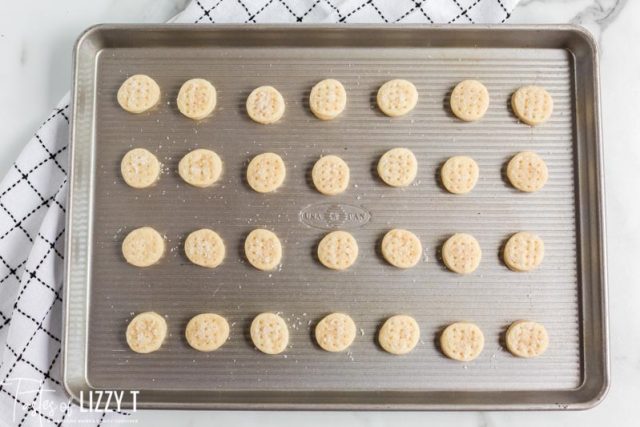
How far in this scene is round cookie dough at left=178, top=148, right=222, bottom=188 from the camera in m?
1.07

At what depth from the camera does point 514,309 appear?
106cm

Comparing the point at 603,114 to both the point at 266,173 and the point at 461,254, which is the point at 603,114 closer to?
the point at 461,254

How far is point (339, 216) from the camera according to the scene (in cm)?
107

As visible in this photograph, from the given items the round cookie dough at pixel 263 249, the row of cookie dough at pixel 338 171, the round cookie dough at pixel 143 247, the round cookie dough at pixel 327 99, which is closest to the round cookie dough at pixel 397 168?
the row of cookie dough at pixel 338 171

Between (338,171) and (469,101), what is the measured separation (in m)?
0.28

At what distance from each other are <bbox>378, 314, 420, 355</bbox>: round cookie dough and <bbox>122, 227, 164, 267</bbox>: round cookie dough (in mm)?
447

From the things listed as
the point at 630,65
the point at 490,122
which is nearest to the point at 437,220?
the point at 490,122

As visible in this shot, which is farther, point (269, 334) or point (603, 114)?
point (603, 114)

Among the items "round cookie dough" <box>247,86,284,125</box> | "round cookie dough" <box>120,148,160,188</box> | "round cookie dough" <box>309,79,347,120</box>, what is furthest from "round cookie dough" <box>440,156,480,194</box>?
"round cookie dough" <box>120,148,160,188</box>

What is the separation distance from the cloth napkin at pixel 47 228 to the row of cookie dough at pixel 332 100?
0.14 meters

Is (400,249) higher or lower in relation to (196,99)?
lower

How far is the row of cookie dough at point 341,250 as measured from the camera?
104 cm

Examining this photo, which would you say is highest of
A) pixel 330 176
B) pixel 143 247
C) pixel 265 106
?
pixel 265 106

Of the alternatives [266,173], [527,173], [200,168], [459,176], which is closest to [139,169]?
[200,168]
